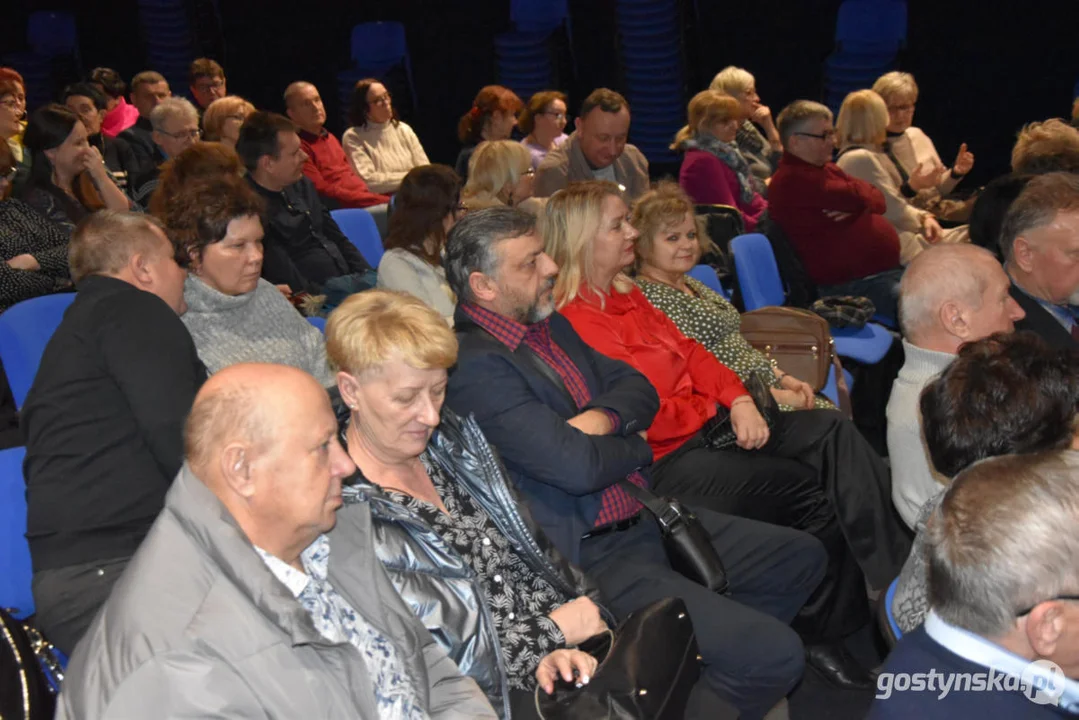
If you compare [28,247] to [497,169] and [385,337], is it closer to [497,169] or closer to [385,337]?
[497,169]

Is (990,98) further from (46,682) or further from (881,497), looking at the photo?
(46,682)

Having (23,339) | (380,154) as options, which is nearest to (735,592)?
(23,339)

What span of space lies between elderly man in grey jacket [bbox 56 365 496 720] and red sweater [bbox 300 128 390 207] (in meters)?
4.54

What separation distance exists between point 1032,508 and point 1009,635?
0.59 feet

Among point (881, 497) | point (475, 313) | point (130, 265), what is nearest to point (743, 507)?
point (881, 497)

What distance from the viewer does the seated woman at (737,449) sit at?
3027 millimetres

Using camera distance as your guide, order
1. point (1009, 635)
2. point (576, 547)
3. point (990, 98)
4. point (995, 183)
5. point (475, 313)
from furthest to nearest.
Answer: point (990, 98) → point (995, 183) → point (475, 313) → point (576, 547) → point (1009, 635)

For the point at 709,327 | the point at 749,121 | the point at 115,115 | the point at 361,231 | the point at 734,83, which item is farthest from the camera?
the point at 115,115

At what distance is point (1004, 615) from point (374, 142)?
6.00 meters

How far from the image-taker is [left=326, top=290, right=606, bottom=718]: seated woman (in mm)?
1999

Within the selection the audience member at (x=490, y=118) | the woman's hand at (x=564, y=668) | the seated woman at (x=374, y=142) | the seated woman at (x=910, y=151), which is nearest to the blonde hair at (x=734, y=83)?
the seated woman at (x=910, y=151)

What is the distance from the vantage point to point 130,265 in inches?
96.7

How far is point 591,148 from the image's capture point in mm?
5453

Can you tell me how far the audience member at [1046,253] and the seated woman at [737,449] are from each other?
628mm
